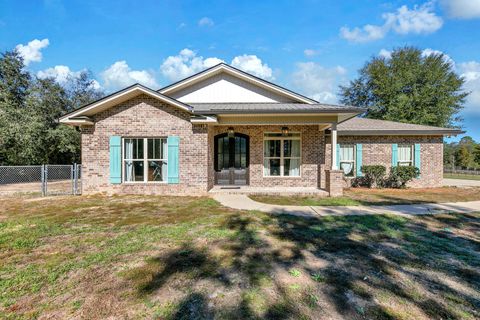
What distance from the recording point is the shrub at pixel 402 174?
1230 cm

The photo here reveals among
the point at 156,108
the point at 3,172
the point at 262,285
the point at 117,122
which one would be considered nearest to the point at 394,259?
the point at 262,285

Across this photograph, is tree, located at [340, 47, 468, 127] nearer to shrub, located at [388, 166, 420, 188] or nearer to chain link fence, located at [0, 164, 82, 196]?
shrub, located at [388, 166, 420, 188]

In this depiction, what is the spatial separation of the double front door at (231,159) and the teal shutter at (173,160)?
2221mm

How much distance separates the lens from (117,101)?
31.7 feet

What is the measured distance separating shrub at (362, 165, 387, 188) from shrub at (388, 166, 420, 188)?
0.45m

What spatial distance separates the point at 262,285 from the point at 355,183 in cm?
1113

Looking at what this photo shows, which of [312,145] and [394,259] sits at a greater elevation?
[312,145]

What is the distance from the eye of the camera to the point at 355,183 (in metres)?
12.9

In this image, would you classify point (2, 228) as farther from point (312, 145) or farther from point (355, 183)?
point (355, 183)

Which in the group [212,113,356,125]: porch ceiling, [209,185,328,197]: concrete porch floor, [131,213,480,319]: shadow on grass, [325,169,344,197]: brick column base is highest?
[212,113,356,125]: porch ceiling

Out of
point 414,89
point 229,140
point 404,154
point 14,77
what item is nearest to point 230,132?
point 229,140

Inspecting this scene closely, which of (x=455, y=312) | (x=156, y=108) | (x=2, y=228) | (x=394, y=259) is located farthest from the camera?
(x=156, y=108)

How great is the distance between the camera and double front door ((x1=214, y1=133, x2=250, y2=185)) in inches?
455

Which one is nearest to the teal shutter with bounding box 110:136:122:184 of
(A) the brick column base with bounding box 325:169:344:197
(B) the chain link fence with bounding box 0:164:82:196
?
(B) the chain link fence with bounding box 0:164:82:196
